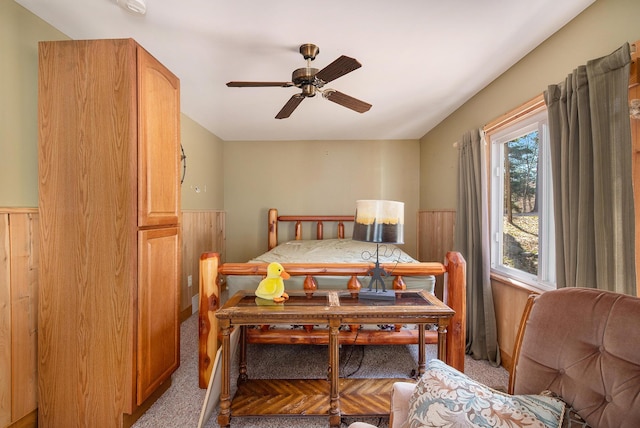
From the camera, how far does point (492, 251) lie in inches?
97.3

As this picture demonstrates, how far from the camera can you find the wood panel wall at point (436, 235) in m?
3.30

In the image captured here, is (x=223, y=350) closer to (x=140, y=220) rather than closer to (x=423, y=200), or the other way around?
(x=140, y=220)

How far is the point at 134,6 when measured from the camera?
4.84ft

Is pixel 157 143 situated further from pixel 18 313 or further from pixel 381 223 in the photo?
pixel 381 223

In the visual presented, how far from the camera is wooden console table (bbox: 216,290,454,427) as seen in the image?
146cm

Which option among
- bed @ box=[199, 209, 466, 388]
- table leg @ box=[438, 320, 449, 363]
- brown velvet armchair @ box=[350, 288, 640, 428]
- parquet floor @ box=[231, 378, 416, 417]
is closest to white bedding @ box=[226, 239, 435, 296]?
bed @ box=[199, 209, 466, 388]

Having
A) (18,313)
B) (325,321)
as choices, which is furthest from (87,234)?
(325,321)

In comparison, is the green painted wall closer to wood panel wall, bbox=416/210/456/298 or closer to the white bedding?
wood panel wall, bbox=416/210/456/298

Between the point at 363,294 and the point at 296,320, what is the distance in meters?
0.46

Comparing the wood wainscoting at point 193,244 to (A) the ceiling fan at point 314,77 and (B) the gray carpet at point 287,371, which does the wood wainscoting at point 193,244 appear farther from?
(A) the ceiling fan at point 314,77

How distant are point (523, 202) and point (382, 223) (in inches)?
54.9

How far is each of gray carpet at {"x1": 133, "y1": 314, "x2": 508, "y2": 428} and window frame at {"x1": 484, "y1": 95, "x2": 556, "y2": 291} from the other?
0.76 metres

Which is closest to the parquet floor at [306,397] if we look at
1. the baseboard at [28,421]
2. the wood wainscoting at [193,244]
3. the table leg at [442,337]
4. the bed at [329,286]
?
the bed at [329,286]

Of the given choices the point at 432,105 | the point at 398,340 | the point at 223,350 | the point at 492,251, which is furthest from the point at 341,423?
the point at 432,105
